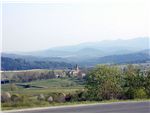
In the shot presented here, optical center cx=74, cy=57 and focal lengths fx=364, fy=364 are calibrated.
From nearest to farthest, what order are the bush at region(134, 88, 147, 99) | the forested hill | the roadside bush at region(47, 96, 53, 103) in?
the roadside bush at region(47, 96, 53, 103), the forested hill, the bush at region(134, 88, 147, 99)

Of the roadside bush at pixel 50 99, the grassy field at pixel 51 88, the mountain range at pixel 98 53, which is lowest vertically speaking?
the roadside bush at pixel 50 99

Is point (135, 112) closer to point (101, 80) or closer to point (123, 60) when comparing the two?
point (101, 80)

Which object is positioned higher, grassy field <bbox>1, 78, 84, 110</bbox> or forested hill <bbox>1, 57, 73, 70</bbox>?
forested hill <bbox>1, 57, 73, 70</bbox>

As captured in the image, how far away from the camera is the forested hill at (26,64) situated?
1255 cm

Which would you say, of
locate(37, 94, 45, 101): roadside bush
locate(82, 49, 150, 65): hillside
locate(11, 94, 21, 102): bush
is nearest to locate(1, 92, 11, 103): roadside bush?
locate(11, 94, 21, 102): bush

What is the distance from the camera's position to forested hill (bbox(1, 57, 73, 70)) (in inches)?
494

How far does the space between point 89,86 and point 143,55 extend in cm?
250

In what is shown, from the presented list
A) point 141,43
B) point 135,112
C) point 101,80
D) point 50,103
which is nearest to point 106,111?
point 135,112

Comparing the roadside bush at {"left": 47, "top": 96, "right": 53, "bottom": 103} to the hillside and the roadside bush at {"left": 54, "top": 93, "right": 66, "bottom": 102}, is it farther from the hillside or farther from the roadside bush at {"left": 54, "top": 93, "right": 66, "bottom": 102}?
the hillside

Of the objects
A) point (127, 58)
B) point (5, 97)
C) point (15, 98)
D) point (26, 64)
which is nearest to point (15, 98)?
point (15, 98)

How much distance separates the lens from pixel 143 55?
13.8 metres

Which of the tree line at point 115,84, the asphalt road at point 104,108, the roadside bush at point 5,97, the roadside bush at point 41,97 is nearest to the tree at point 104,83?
the tree line at point 115,84

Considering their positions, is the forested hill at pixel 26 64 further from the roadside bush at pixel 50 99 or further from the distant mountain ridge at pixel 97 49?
the roadside bush at pixel 50 99

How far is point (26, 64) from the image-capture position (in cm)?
1260
